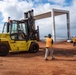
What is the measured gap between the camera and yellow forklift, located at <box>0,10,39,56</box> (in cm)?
1916

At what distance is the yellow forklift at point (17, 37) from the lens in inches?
754

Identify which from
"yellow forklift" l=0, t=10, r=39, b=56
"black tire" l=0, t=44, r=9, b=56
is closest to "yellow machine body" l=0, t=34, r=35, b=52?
"yellow forklift" l=0, t=10, r=39, b=56

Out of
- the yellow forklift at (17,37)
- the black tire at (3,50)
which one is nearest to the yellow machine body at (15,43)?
the yellow forklift at (17,37)

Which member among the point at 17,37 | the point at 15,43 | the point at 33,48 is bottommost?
the point at 33,48

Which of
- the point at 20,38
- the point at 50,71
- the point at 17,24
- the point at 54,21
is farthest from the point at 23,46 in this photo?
the point at 54,21

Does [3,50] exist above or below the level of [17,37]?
below

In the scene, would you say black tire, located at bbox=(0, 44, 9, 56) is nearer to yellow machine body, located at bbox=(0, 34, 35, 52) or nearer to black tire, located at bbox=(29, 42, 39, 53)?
yellow machine body, located at bbox=(0, 34, 35, 52)

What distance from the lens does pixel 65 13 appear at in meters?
38.0

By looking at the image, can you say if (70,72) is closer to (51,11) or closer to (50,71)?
(50,71)

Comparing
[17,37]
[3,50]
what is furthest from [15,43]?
[3,50]

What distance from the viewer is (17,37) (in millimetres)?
19953

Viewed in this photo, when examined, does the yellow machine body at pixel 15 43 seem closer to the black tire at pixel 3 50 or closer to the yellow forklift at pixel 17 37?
the yellow forklift at pixel 17 37

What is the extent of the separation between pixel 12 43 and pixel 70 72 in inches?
338

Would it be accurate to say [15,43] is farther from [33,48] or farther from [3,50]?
[33,48]
